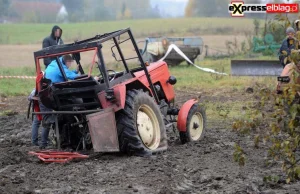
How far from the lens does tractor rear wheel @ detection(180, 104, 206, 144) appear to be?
32.0ft

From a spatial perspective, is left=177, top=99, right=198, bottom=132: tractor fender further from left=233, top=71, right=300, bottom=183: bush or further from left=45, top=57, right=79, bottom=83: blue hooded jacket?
left=233, top=71, right=300, bottom=183: bush

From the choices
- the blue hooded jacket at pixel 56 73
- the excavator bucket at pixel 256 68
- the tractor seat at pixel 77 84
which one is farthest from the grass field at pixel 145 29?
the tractor seat at pixel 77 84

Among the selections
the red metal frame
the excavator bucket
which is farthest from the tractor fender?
the excavator bucket

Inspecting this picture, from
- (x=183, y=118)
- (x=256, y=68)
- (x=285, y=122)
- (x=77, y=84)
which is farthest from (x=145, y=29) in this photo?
(x=285, y=122)

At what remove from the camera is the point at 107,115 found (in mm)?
8273

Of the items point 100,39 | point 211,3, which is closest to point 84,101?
point 100,39

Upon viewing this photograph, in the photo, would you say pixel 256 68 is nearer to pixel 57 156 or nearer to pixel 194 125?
pixel 194 125

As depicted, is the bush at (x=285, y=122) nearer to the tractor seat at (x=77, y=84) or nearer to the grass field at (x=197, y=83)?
the tractor seat at (x=77, y=84)

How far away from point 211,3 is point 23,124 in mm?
71017

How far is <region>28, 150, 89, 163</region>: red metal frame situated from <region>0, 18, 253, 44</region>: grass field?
36460 mm

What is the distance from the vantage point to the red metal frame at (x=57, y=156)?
830cm

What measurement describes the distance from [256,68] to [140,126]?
1109cm

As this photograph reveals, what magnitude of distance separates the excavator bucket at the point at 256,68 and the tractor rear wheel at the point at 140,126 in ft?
33.9

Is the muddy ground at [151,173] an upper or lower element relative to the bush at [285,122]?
lower
